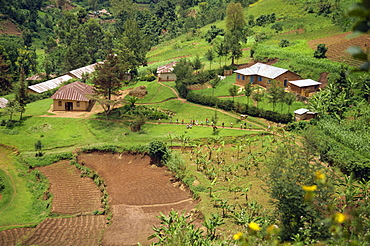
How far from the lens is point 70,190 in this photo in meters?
28.3

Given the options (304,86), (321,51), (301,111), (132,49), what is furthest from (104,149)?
(132,49)

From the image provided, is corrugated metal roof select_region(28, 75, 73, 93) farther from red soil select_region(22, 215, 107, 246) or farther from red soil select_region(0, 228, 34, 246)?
red soil select_region(0, 228, 34, 246)

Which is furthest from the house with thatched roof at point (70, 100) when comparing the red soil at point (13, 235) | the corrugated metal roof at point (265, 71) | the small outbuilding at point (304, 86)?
the small outbuilding at point (304, 86)

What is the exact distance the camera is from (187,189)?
1098 inches

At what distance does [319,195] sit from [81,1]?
173009 mm

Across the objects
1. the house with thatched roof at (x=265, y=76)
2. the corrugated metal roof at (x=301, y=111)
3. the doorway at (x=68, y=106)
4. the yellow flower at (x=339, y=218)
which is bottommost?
the corrugated metal roof at (x=301, y=111)

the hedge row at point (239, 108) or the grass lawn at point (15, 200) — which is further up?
the hedge row at point (239, 108)

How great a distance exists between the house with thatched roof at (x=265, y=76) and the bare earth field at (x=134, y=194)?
81.4ft

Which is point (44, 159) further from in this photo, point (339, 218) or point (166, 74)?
point (166, 74)

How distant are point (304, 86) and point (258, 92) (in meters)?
5.89

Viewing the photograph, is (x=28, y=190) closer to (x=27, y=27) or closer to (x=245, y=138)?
(x=245, y=138)

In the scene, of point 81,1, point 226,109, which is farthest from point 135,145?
point 81,1

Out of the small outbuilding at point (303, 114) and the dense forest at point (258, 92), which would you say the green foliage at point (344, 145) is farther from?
the small outbuilding at point (303, 114)

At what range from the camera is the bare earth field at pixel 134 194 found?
22663 millimetres
